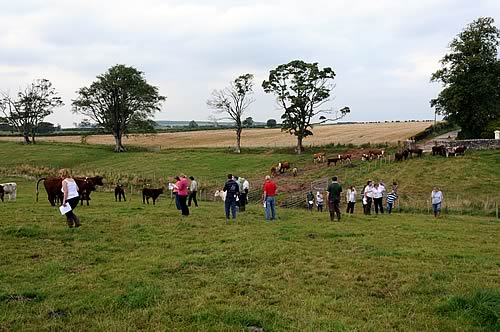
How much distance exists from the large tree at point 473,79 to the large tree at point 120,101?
1736 inches

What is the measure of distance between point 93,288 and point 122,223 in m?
7.01

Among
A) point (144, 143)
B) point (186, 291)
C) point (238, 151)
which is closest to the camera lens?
point (186, 291)

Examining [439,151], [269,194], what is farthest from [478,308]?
[439,151]

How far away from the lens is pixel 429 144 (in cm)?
5444

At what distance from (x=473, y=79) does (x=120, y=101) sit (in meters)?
51.2

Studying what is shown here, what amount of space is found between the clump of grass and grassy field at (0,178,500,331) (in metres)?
0.02

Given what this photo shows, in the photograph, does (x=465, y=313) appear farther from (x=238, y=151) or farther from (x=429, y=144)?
(x=238, y=151)

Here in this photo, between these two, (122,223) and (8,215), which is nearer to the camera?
(122,223)

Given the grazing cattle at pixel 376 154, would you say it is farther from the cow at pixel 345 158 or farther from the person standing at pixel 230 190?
the person standing at pixel 230 190

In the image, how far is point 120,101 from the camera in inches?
2963

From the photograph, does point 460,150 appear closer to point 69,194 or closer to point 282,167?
point 282,167

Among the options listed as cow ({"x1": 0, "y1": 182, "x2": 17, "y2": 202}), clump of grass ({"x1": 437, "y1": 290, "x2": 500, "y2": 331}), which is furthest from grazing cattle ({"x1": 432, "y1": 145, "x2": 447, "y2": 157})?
clump of grass ({"x1": 437, "y1": 290, "x2": 500, "y2": 331})

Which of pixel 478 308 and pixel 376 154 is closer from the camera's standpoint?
pixel 478 308

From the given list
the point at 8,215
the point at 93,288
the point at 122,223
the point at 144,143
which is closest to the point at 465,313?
the point at 93,288
